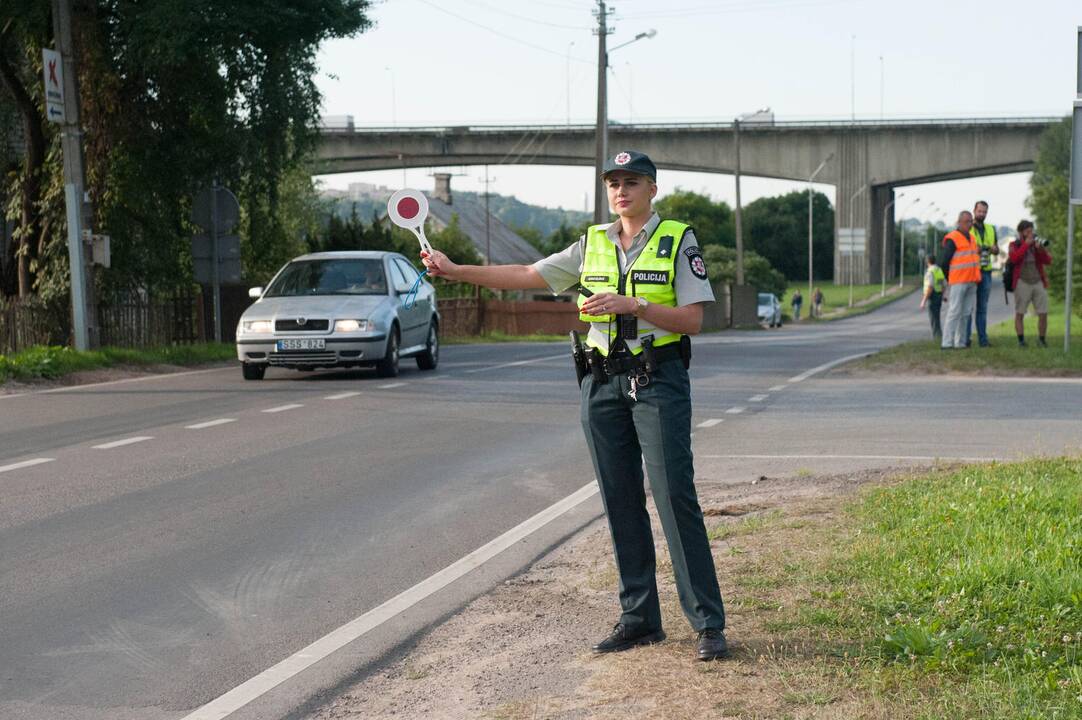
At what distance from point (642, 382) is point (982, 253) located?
16858 mm

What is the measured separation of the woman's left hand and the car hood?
1368 centimetres

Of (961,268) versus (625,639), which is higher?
(961,268)

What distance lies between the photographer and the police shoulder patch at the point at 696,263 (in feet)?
17.9

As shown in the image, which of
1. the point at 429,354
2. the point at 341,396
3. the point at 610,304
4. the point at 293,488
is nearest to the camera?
the point at 610,304

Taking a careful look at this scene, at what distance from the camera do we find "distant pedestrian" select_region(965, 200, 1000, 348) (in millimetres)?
20969

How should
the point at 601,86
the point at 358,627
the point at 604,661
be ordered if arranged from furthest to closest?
1. the point at 601,86
2. the point at 358,627
3. the point at 604,661

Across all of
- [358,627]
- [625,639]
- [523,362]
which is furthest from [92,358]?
[625,639]

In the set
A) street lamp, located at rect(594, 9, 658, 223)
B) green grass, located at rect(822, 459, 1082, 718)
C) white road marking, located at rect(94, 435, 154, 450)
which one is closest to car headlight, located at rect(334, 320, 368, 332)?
white road marking, located at rect(94, 435, 154, 450)

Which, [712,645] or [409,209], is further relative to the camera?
[409,209]

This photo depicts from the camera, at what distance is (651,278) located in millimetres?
5398

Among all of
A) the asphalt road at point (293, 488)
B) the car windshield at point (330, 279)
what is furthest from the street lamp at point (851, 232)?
the car windshield at point (330, 279)

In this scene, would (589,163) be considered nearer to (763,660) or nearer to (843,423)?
(843,423)

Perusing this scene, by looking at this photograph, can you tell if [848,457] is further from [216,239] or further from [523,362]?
[216,239]

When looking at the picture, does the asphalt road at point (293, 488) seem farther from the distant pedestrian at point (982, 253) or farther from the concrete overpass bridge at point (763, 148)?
the concrete overpass bridge at point (763, 148)
